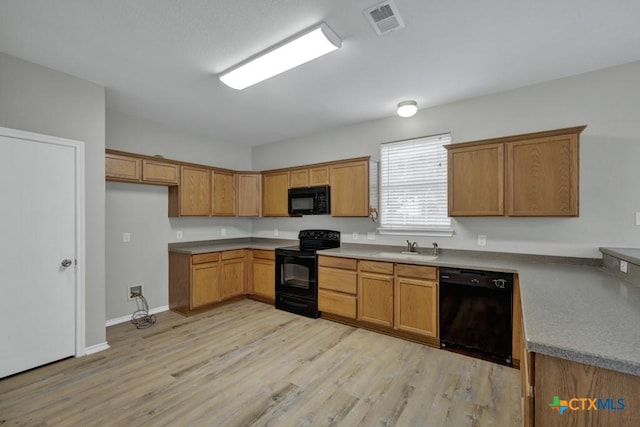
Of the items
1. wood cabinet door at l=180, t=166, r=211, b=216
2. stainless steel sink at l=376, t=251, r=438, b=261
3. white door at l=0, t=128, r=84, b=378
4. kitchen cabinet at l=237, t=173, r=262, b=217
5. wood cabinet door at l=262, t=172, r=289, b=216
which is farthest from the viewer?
kitchen cabinet at l=237, t=173, r=262, b=217

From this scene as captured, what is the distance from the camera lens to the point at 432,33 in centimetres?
204

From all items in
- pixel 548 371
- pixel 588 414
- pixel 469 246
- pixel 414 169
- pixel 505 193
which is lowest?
pixel 588 414

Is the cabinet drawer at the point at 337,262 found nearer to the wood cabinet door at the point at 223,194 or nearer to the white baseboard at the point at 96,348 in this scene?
the wood cabinet door at the point at 223,194

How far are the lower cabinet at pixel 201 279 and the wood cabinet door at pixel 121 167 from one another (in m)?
1.23

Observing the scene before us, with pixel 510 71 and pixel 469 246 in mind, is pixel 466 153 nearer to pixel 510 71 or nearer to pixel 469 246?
pixel 510 71

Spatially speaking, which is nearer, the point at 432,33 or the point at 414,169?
the point at 432,33

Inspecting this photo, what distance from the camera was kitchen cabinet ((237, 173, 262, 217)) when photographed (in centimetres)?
475

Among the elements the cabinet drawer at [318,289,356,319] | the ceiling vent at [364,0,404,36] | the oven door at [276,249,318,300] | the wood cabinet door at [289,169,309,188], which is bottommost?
the cabinet drawer at [318,289,356,319]

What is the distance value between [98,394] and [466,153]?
13.0 feet

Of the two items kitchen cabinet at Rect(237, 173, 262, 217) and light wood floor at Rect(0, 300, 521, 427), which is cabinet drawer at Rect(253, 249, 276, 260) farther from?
light wood floor at Rect(0, 300, 521, 427)

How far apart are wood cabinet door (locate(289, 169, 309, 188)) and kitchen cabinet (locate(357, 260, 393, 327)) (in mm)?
1589

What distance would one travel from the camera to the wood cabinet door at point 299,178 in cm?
426

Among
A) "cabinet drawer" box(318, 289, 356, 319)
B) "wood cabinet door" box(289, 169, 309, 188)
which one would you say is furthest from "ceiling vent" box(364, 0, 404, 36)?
"cabinet drawer" box(318, 289, 356, 319)

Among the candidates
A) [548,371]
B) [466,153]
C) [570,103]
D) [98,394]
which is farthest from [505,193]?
[98,394]
